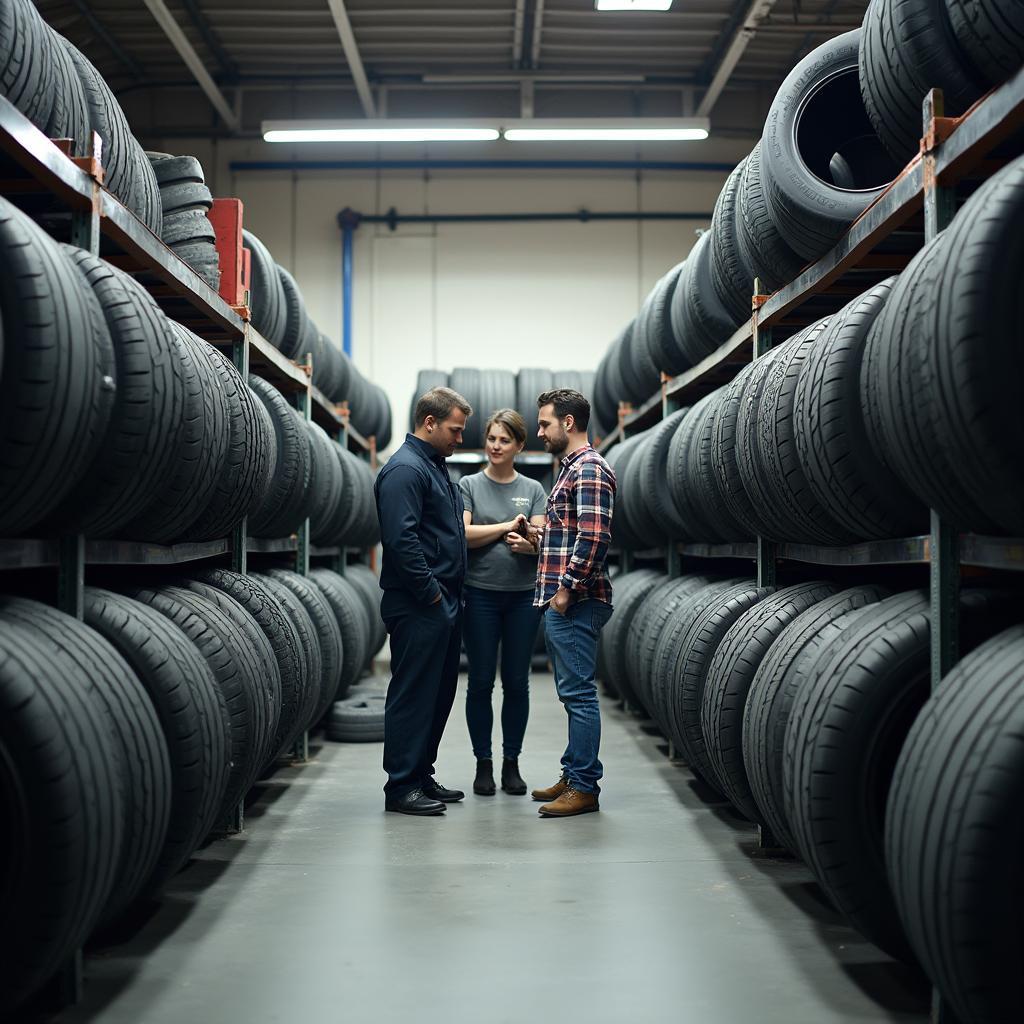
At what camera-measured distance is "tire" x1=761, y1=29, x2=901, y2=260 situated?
3590mm

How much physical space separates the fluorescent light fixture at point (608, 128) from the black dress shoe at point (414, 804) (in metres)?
7.62

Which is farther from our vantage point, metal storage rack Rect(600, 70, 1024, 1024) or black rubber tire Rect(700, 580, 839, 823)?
black rubber tire Rect(700, 580, 839, 823)

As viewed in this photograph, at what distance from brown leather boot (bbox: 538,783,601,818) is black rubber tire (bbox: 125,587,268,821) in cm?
128

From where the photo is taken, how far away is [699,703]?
4484mm

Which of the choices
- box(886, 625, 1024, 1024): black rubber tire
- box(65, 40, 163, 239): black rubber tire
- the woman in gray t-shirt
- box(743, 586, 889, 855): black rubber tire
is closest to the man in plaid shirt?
the woman in gray t-shirt

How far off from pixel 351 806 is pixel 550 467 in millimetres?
6952

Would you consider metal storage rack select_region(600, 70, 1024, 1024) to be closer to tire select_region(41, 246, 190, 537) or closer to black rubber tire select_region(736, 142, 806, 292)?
black rubber tire select_region(736, 142, 806, 292)

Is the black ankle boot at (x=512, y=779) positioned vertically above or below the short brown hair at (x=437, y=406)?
below

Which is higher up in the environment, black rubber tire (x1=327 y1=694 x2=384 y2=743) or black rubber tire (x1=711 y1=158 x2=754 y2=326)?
black rubber tire (x1=711 y1=158 x2=754 y2=326)

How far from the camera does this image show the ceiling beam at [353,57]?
9.70 m

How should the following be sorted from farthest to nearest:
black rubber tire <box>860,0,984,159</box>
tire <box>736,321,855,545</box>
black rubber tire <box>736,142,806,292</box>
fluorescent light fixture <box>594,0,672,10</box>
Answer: fluorescent light fixture <box>594,0,672,10</box> < black rubber tire <box>736,142,806,292</box> < tire <box>736,321,855,545</box> < black rubber tire <box>860,0,984,159</box>

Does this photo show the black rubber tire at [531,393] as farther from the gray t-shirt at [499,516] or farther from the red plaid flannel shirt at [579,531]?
the red plaid flannel shirt at [579,531]

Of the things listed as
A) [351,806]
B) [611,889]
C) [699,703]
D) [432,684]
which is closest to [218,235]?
[432,684]

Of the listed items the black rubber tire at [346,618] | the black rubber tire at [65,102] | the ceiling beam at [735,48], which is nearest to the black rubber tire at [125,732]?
the black rubber tire at [65,102]
